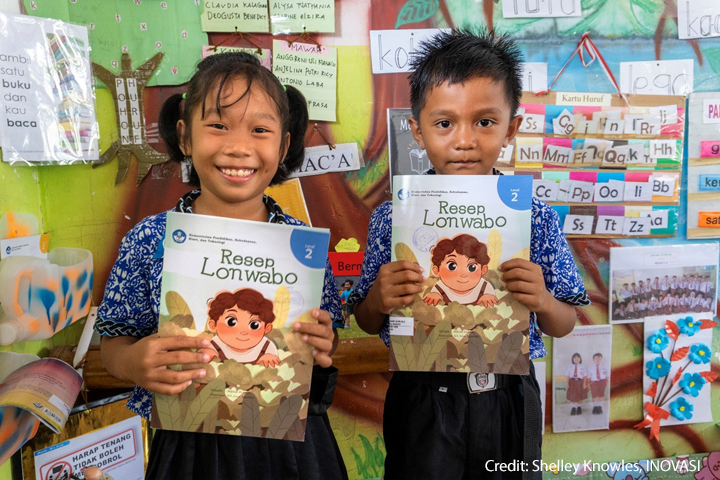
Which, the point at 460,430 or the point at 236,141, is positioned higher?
the point at 236,141

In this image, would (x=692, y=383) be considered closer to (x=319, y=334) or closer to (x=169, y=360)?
(x=319, y=334)

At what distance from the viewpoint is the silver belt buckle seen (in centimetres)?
111

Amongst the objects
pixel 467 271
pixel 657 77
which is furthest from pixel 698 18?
pixel 467 271

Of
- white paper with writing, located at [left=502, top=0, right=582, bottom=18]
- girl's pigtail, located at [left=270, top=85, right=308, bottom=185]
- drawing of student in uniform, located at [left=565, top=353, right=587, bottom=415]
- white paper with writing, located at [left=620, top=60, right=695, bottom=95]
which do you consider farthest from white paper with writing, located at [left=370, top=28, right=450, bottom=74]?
drawing of student in uniform, located at [left=565, top=353, right=587, bottom=415]

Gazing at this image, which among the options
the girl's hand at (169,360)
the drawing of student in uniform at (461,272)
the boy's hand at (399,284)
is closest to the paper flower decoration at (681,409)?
the drawing of student in uniform at (461,272)

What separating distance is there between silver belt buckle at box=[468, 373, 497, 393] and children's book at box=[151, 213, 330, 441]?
15.2 inches

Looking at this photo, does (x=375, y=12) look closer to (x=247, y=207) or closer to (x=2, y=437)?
(x=247, y=207)

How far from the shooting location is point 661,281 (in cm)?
178

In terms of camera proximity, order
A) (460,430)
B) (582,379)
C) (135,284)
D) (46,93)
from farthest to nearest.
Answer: (582,379) → (46,93) → (460,430) → (135,284)

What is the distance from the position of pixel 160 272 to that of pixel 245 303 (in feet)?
0.65

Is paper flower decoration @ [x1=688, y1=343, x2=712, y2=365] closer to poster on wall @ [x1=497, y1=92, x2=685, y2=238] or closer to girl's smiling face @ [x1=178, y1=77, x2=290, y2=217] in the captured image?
poster on wall @ [x1=497, y1=92, x2=685, y2=238]

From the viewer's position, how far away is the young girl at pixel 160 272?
956mm

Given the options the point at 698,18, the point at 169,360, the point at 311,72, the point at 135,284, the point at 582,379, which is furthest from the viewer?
the point at 582,379

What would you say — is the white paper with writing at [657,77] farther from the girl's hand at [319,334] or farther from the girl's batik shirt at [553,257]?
the girl's hand at [319,334]
